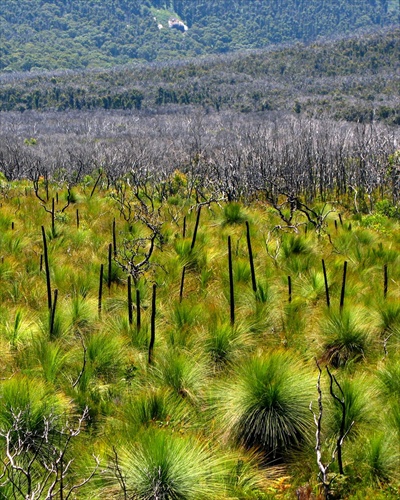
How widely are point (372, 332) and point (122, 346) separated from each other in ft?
8.56

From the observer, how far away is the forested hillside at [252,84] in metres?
107

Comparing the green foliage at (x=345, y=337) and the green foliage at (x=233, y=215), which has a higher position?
the green foliage at (x=345, y=337)

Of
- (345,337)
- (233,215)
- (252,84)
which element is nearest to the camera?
(345,337)

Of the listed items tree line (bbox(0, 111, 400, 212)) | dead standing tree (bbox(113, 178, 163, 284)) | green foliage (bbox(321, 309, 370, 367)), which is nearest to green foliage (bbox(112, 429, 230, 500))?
green foliage (bbox(321, 309, 370, 367))

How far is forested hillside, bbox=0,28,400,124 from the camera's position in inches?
4227

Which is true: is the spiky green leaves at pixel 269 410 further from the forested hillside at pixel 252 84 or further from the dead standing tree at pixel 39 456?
the forested hillside at pixel 252 84

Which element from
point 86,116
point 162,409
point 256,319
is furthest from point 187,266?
point 86,116

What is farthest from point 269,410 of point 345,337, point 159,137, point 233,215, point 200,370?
point 159,137

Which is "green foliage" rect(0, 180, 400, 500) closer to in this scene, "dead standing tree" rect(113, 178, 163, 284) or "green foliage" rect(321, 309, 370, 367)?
"green foliage" rect(321, 309, 370, 367)

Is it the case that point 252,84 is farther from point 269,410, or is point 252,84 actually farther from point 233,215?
point 269,410

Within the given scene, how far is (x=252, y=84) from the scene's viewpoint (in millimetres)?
126812

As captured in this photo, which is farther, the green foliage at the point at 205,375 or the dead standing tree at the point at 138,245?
the dead standing tree at the point at 138,245

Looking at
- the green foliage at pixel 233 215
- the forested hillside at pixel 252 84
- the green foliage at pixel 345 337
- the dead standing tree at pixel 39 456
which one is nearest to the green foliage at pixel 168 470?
the dead standing tree at pixel 39 456

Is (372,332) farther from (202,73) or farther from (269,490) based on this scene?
(202,73)
